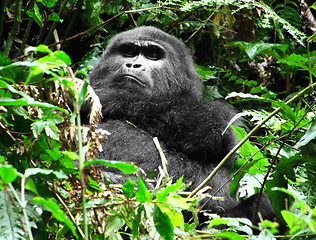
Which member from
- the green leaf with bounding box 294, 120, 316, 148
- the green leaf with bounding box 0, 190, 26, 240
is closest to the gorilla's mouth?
the green leaf with bounding box 294, 120, 316, 148

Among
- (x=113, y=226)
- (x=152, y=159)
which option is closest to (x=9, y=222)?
(x=113, y=226)

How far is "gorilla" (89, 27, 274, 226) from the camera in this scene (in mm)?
3098

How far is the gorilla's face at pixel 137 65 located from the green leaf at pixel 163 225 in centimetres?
198

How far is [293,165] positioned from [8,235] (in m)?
1.25

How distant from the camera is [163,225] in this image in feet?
5.22

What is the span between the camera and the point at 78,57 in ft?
16.3

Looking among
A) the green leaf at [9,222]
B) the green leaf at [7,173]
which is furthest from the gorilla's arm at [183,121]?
the green leaf at [7,173]

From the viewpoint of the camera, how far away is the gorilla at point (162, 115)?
3.10m

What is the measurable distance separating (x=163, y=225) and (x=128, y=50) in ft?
8.45

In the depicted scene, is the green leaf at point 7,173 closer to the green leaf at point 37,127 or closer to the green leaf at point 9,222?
the green leaf at point 9,222

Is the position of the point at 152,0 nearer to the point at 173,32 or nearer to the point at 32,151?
the point at 173,32

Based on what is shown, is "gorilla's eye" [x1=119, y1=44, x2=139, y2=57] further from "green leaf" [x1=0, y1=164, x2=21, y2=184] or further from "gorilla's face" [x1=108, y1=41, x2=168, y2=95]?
"green leaf" [x1=0, y1=164, x2=21, y2=184]

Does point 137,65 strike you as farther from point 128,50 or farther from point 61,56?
point 61,56

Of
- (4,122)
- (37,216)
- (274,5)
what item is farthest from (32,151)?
(274,5)
